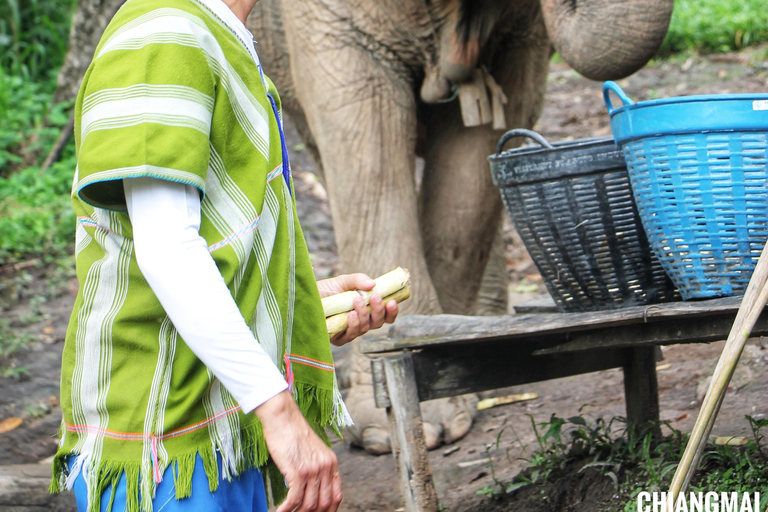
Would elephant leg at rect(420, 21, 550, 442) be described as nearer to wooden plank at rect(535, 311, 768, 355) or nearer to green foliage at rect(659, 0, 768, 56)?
wooden plank at rect(535, 311, 768, 355)

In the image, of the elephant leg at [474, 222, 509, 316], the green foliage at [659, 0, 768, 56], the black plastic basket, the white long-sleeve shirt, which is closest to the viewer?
the white long-sleeve shirt

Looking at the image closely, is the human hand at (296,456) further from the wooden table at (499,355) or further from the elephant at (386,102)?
the elephant at (386,102)

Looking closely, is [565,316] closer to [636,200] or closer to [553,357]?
[636,200]

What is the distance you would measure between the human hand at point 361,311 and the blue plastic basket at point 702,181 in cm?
68

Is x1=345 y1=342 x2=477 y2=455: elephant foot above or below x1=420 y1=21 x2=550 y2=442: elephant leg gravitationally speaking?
below

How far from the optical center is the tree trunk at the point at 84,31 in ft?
24.8

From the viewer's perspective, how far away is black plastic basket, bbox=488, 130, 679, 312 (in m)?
2.40

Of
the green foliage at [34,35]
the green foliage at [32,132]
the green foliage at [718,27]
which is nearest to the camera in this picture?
the green foliage at [32,132]

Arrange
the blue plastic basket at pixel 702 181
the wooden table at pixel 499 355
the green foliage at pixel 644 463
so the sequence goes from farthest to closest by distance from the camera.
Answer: the green foliage at pixel 644 463 → the wooden table at pixel 499 355 → the blue plastic basket at pixel 702 181

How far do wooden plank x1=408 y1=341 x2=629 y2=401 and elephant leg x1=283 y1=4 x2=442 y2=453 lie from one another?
740 mm

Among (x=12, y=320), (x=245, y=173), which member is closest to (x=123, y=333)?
(x=245, y=173)

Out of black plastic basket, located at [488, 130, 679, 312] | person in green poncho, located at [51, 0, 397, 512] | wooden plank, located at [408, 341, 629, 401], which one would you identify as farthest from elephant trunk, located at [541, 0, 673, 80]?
person in green poncho, located at [51, 0, 397, 512]

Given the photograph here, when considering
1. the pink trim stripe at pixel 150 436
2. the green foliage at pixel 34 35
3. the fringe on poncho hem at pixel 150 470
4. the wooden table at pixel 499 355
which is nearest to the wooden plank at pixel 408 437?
the wooden table at pixel 499 355

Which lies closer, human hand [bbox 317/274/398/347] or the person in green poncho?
the person in green poncho
